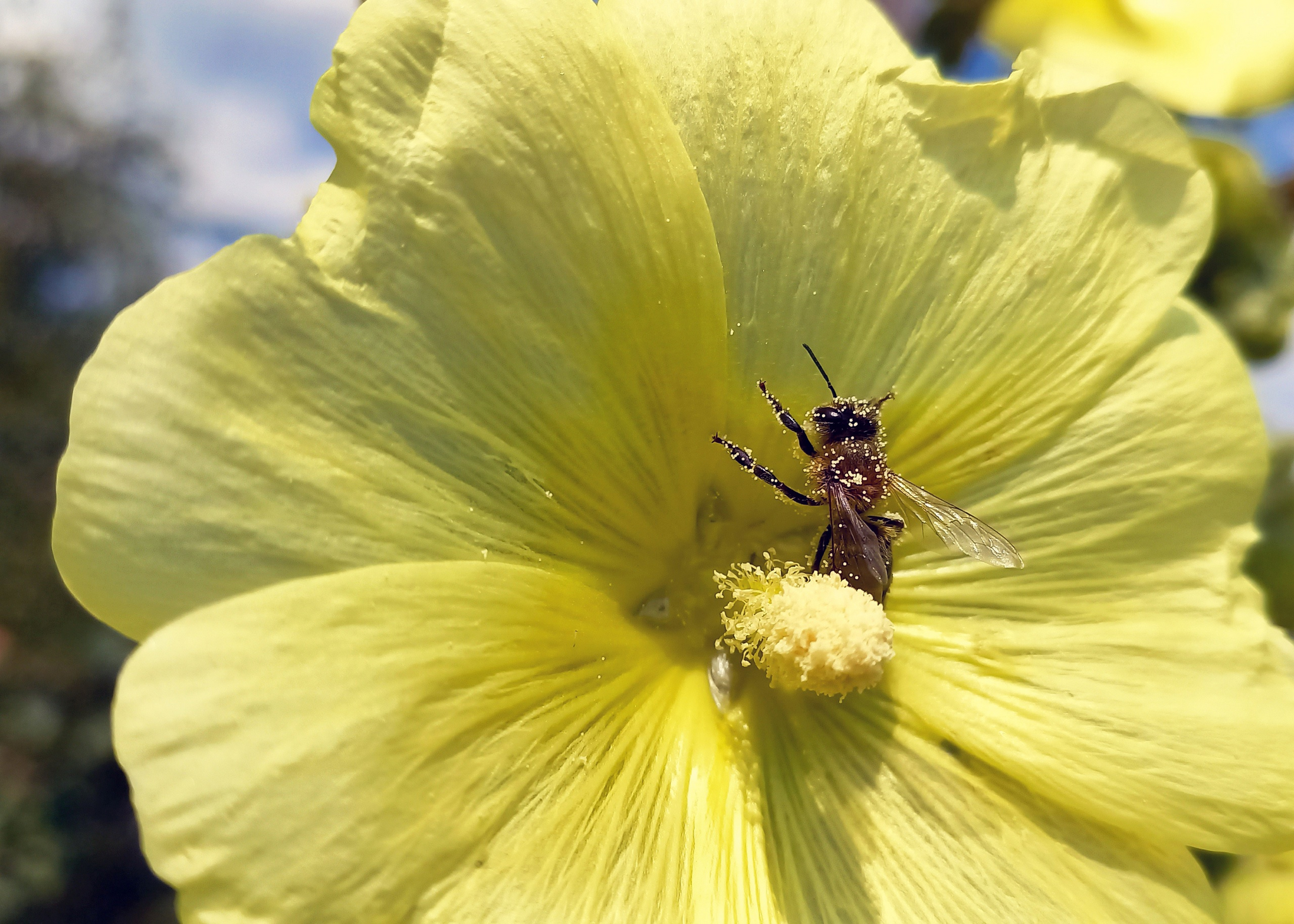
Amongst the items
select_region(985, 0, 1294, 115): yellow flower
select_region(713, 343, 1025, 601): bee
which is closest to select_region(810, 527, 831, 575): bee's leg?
select_region(713, 343, 1025, 601): bee

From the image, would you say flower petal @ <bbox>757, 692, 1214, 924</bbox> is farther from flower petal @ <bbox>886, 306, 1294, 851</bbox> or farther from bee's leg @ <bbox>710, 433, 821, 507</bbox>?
bee's leg @ <bbox>710, 433, 821, 507</bbox>

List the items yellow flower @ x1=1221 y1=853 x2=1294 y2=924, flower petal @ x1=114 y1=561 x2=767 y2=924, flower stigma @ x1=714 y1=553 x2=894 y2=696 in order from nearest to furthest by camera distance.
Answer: flower petal @ x1=114 y1=561 x2=767 y2=924 < flower stigma @ x1=714 y1=553 x2=894 y2=696 < yellow flower @ x1=1221 y1=853 x2=1294 y2=924

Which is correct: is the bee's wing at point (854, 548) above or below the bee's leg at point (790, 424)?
below

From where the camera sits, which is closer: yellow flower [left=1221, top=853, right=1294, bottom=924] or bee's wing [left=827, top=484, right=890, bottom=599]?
bee's wing [left=827, top=484, right=890, bottom=599]

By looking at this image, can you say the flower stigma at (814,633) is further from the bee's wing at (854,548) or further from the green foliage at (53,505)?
the green foliage at (53,505)

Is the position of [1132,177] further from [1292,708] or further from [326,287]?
[326,287]

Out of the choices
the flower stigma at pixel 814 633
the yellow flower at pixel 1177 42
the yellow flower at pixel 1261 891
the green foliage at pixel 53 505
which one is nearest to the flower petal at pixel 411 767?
the flower stigma at pixel 814 633

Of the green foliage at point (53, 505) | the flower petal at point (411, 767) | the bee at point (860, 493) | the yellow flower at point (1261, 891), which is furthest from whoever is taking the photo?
the green foliage at point (53, 505)
